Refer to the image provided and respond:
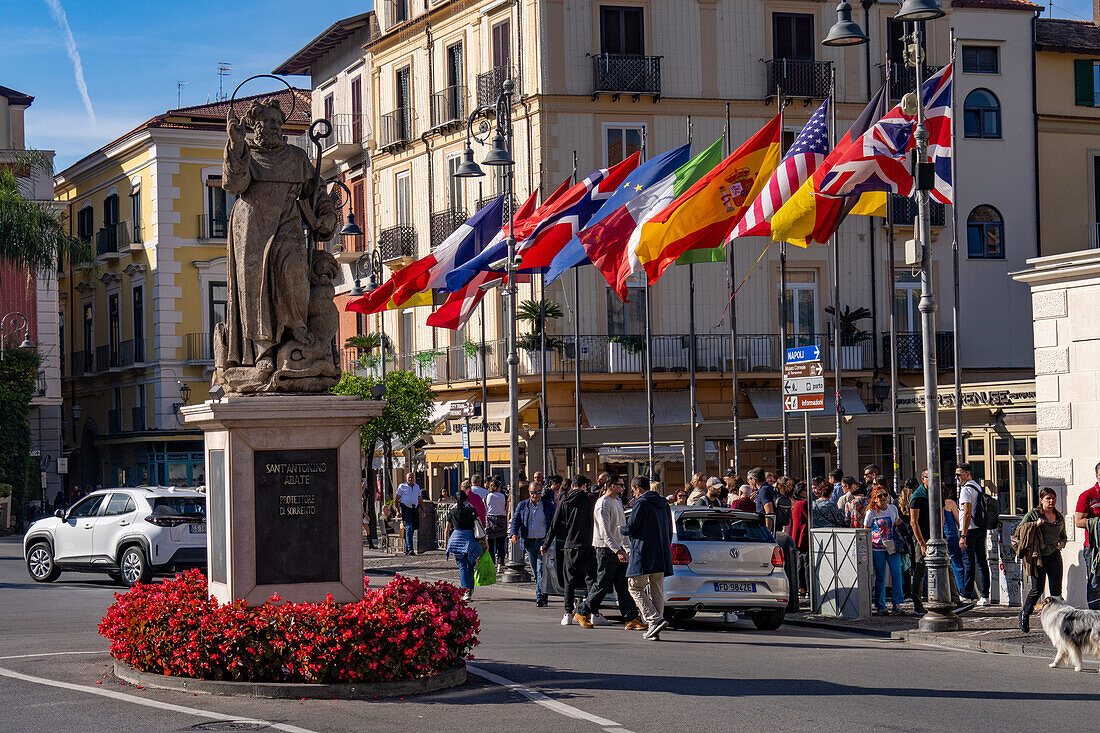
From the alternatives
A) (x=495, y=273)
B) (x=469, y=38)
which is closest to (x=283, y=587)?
(x=495, y=273)

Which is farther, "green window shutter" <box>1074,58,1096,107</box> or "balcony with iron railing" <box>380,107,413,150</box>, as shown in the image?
"balcony with iron railing" <box>380,107,413,150</box>

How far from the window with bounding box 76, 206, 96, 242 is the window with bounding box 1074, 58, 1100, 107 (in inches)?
1513

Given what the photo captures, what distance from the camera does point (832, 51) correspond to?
44.3 m

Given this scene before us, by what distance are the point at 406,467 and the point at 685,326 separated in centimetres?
1019

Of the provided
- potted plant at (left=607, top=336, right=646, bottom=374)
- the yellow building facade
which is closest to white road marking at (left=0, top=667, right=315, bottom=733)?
potted plant at (left=607, top=336, right=646, bottom=374)

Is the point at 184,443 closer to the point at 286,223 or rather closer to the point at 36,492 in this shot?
the point at 36,492

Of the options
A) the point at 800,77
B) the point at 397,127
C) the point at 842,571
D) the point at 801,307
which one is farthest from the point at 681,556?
the point at 397,127

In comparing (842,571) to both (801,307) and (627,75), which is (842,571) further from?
(627,75)

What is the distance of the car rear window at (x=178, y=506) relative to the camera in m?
26.2

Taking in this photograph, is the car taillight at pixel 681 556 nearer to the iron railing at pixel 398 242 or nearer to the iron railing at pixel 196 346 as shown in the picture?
the iron railing at pixel 398 242

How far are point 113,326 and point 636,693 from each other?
178 feet

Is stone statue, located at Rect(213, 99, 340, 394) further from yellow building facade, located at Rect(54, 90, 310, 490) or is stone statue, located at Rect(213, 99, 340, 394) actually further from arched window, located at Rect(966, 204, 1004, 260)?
yellow building facade, located at Rect(54, 90, 310, 490)

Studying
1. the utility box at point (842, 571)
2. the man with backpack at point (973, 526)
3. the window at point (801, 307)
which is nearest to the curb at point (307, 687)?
the utility box at point (842, 571)

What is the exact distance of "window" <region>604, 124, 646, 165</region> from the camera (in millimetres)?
42938
